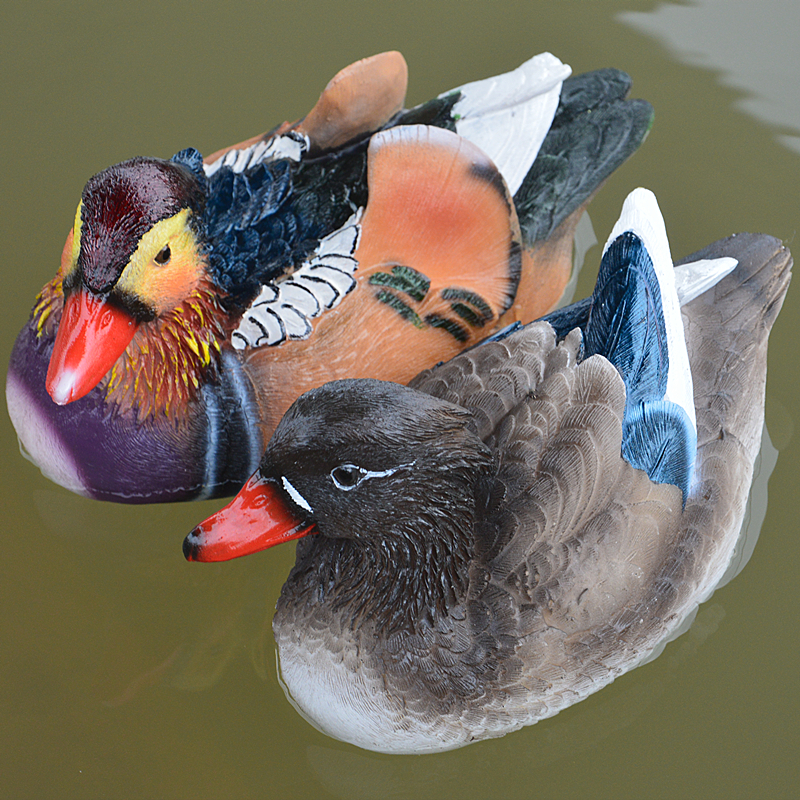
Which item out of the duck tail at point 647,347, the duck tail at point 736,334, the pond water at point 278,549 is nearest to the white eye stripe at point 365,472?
the duck tail at point 647,347

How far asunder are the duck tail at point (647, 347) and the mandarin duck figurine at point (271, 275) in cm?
36

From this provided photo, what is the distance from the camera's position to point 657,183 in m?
3.26

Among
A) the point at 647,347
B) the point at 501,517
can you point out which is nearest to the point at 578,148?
the point at 647,347

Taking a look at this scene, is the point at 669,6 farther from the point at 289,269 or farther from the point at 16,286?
the point at 16,286

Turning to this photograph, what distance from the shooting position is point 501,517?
1759mm

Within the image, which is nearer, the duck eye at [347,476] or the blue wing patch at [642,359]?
the duck eye at [347,476]

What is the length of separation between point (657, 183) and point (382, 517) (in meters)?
2.08

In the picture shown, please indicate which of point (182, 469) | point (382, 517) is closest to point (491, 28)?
point (182, 469)

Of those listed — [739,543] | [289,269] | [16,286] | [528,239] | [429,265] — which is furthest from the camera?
[16,286]

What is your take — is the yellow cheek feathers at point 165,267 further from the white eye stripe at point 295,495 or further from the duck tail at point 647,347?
the duck tail at point 647,347

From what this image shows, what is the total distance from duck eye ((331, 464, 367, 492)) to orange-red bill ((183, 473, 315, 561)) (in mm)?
132

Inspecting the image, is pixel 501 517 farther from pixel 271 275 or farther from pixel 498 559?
pixel 271 275

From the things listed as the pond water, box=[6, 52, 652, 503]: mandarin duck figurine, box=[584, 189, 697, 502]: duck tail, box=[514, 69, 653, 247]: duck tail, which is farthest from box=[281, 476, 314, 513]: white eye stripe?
box=[514, 69, 653, 247]: duck tail

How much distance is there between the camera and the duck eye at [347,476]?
5.29 feet
